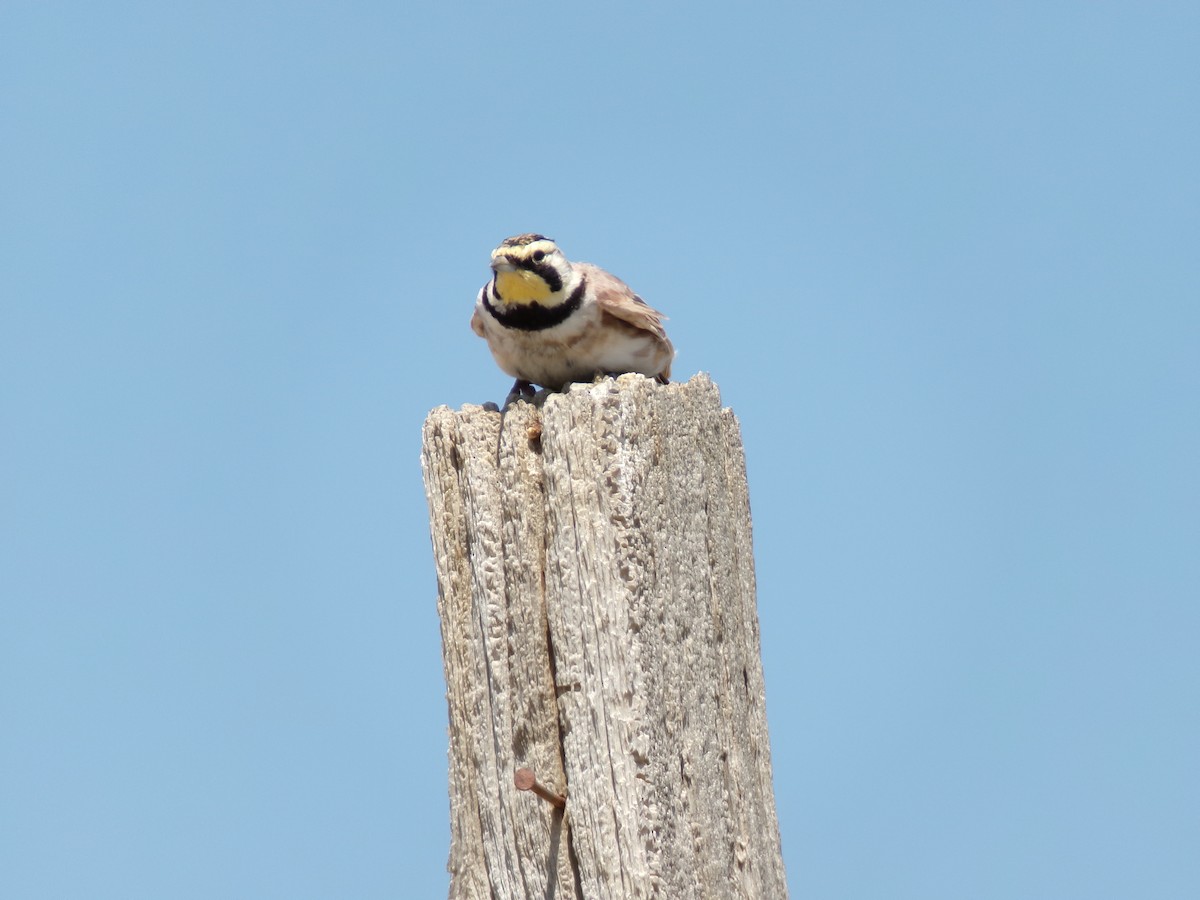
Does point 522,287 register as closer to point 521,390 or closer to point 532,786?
point 521,390

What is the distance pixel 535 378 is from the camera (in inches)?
268

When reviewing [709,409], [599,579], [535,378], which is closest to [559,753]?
[599,579]

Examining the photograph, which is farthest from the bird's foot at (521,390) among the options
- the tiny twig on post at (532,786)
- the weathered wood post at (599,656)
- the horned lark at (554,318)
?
the tiny twig on post at (532,786)

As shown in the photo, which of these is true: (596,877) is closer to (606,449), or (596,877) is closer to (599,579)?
(599,579)

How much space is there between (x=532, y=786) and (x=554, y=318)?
9.10ft

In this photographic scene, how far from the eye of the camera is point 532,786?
4.39 metres

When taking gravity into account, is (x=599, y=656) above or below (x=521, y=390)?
below

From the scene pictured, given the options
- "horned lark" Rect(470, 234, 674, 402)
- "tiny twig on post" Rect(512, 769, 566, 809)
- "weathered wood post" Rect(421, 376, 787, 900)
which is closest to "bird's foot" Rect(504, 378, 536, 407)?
"horned lark" Rect(470, 234, 674, 402)

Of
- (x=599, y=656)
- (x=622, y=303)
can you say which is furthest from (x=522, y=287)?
(x=599, y=656)

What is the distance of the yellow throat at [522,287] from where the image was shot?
6.58 m

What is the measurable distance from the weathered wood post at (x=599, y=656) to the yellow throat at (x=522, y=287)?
1.65 metres

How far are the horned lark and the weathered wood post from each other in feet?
5.42

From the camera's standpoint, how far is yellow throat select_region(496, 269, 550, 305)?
658cm

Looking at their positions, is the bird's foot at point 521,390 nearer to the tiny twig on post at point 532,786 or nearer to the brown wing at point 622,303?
the brown wing at point 622,303
